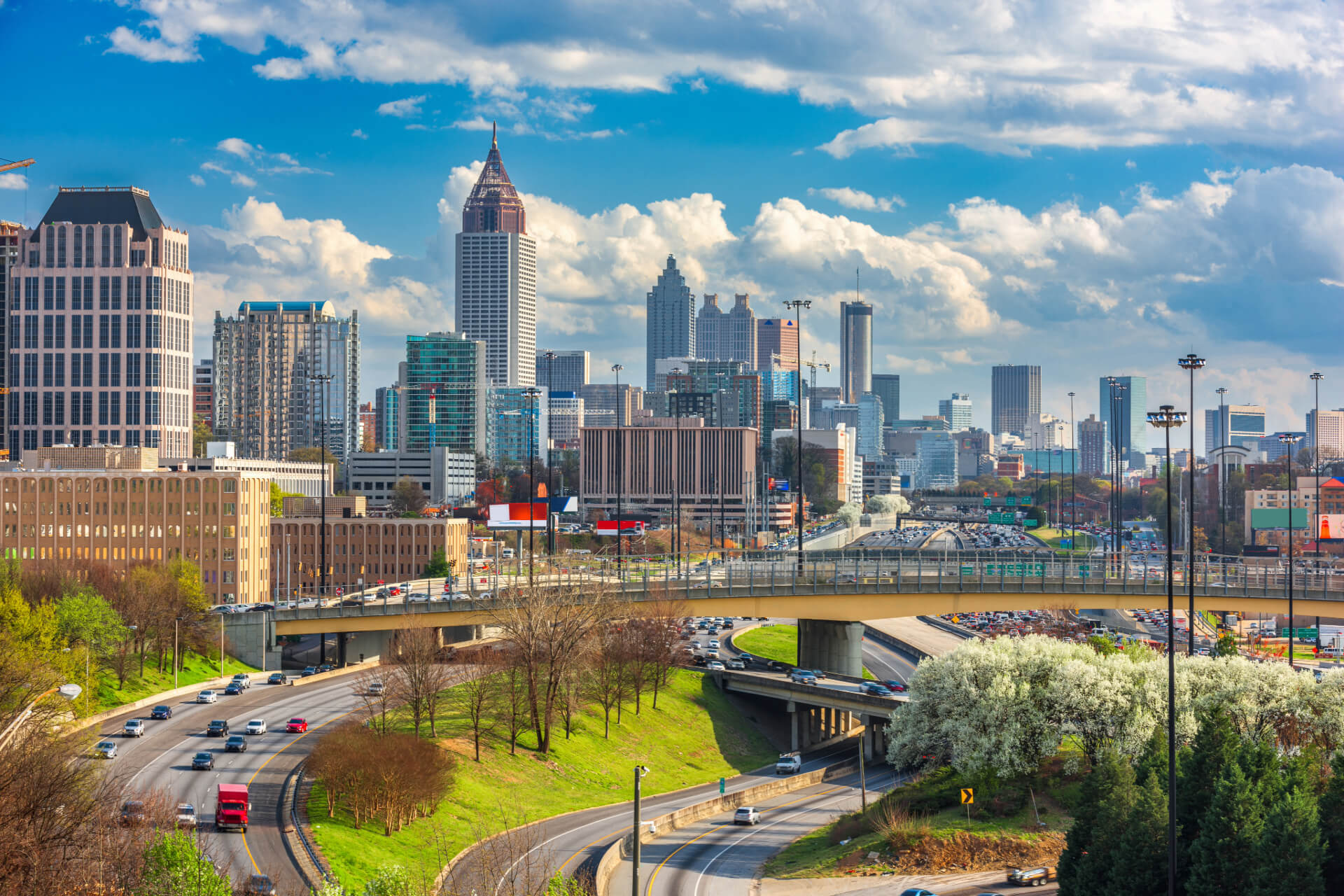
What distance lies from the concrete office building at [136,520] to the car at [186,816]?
7328cm

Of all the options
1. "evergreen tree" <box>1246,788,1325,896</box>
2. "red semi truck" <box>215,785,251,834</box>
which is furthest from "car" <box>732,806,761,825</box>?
"evergreen tree" <box>1246,788,1325,896</box>

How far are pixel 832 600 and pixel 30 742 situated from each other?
184 feet

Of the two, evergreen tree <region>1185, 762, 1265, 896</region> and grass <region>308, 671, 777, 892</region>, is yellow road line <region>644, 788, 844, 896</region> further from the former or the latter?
evergreen tree <region>1185, 762, 1265, 896</region>

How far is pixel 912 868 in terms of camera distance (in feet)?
178

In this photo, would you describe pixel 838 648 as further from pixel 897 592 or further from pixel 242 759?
pixel 242 759

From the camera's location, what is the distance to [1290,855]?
3709 cm

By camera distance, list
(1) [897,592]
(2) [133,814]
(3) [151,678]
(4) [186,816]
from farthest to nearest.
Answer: (1) [897,592] < (3) [151,678] < (4) [186,816] < (2) [133,814]

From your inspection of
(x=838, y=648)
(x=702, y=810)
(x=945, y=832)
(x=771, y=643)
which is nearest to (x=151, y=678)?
(x=702, y=810)

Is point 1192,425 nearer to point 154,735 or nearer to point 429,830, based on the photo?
point 429,830

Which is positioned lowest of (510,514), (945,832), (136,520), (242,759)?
(945,832)

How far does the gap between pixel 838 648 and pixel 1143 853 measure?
5264 cm

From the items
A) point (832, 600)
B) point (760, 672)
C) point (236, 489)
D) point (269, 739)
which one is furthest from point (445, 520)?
point (269, 739)

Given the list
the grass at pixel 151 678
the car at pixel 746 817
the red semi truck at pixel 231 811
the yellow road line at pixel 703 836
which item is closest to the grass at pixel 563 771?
the red semi truck at pixel 231 811

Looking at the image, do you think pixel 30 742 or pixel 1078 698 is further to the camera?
pixel 1078 698
